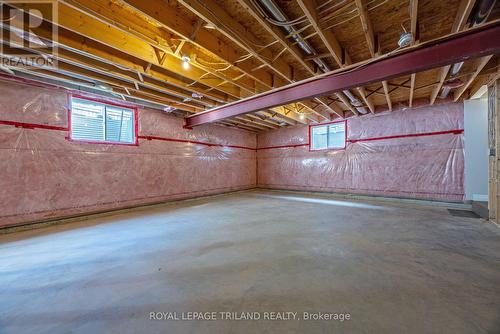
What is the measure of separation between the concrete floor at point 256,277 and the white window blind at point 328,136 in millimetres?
3675

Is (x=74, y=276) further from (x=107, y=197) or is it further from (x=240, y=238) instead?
(x=107, y=197)

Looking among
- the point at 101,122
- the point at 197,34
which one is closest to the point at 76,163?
the point at 101,122

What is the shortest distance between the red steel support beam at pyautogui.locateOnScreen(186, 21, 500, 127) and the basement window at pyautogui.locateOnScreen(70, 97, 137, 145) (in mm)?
3010

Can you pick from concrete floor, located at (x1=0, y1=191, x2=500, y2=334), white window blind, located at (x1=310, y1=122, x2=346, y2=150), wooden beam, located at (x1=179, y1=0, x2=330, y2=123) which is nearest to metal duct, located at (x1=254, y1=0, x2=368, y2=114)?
wooden beam, located at (x1=179, y1=0, x2=330, y2=123)

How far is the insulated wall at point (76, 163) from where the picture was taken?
3.32 m

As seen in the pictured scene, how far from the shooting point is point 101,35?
7.77ft

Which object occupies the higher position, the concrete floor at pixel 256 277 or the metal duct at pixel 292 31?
the metal duct at pixel 292 31

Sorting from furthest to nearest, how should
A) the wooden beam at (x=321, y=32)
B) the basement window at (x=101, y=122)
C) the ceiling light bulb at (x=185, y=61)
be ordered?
the basement window at (x=101, y=122) → the ceiling light bulb at (x=185, y=61) → the wooden beam at (x=321, y=32)

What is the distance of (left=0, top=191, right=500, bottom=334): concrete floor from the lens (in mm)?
1303

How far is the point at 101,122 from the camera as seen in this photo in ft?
14.4

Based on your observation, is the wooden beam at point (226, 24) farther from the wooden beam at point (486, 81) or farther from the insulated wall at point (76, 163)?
the insulated wall at point (76, 163)

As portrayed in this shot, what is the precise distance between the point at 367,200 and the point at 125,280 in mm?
5931

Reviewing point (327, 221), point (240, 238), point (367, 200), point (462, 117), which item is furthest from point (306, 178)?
point (240, 238)

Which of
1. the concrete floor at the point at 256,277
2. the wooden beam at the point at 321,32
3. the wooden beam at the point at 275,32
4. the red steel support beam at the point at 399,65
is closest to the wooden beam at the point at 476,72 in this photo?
the red steel support beam at the point at 399,65
